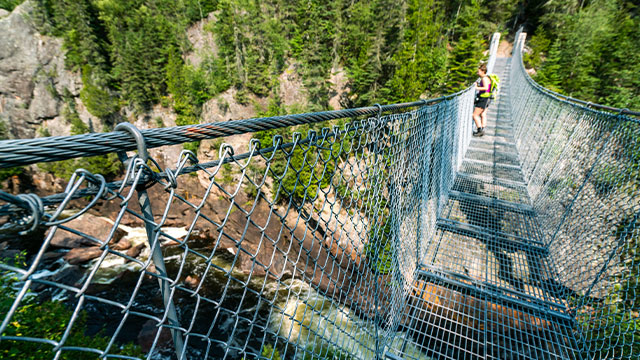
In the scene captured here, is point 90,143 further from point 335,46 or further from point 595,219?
point 335,46

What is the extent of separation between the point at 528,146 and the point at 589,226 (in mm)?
2432

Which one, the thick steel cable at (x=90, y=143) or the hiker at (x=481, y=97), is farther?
the hiker at (x=481, y=97)

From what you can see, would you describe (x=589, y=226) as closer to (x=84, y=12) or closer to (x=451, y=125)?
(x=451, y=125)

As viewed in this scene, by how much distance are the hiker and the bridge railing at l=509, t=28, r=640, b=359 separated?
6.93 feet

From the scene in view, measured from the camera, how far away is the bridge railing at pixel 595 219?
A: 6.50 ft

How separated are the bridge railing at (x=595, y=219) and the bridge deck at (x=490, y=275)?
0.16 metres

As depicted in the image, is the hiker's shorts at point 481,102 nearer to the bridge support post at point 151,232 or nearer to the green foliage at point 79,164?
the bridge support post at point 151,232

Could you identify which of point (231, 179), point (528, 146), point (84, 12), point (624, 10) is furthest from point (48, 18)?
point (624, 10)

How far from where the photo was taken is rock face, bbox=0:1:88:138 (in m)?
23.6

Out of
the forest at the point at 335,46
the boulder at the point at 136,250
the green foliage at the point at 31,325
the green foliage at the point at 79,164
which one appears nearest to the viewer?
the green foliage at the point at 31,325

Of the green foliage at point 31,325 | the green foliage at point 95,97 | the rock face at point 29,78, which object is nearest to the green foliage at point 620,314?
the green foliage at point 31,325

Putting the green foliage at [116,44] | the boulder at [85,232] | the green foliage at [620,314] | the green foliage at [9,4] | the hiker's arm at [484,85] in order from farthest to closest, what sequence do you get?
the green foliage at [9,4], the green foliage at [116,44], the boulder at [85,232], the hiker's arm at [484,85], the green foliage at [620,314]

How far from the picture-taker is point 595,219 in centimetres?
241

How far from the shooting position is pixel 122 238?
13.9 m
